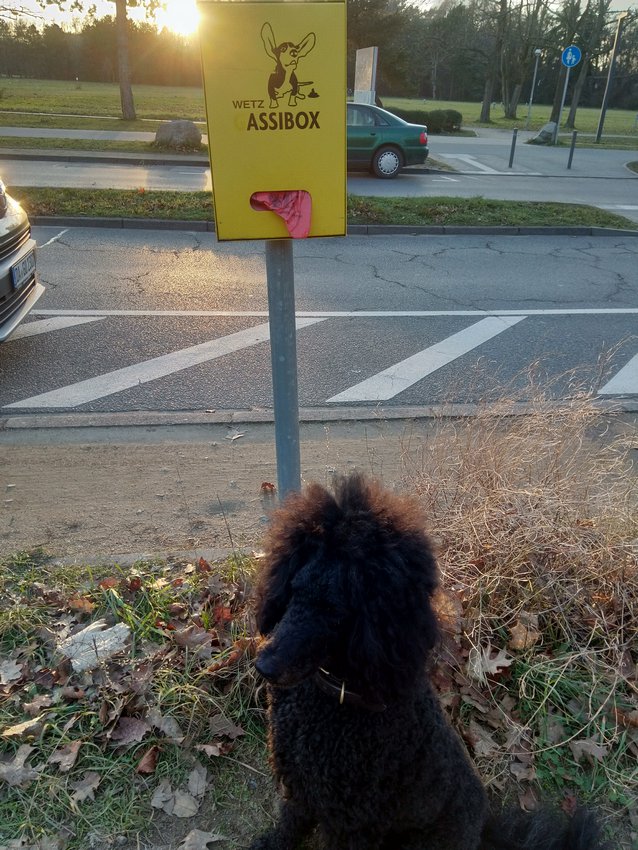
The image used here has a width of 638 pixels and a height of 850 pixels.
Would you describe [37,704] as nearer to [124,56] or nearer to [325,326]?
[325,326]

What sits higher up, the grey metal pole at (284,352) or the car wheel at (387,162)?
the grey metal pole at (284,352)

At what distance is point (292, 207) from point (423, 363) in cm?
360

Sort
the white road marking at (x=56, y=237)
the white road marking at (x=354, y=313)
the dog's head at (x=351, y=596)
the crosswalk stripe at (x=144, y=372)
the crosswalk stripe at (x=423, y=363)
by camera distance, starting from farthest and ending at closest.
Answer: the white road marking at (x=56, y=237) < the white road marking at (x=354, y=313) < the crosswalk stripe at (x=423, y=363) < the crosswalk stripe at (x=144, y=372) < the dog's head at (x=351, y=596)

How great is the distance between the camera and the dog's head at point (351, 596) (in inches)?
55.1

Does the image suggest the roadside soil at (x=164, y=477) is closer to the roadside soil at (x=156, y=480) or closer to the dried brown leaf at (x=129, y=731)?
the roadside soil at (x=156, y=480)

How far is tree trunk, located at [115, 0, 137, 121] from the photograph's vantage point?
763 inches

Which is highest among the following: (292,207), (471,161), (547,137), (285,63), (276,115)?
(285,63)

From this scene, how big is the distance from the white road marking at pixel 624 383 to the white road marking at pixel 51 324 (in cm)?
466

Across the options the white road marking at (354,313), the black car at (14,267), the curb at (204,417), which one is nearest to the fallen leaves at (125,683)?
the curb at (204,417)

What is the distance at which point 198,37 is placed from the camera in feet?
5.90

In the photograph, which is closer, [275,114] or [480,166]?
[275,114]

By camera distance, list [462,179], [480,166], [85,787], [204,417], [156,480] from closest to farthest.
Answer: [85,787]
[156,480]
[204,417]
[462,179]
[480,166]

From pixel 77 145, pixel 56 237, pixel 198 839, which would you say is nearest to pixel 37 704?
pixel 198 839

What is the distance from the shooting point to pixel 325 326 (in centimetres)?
622
